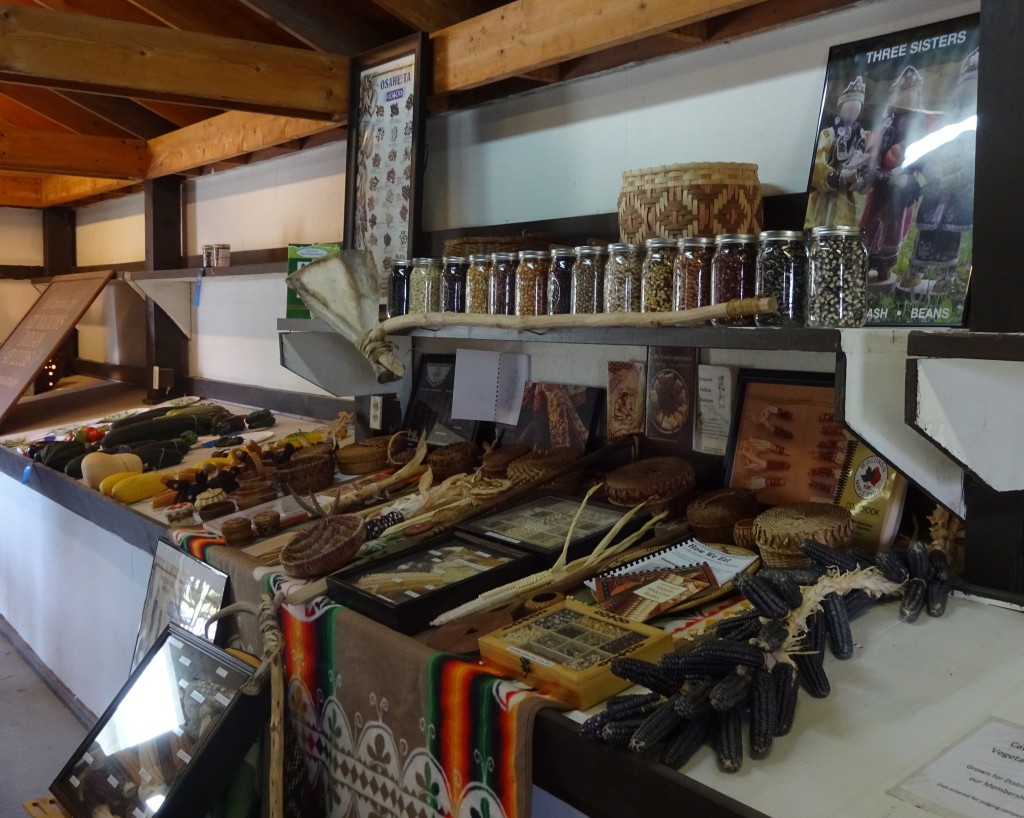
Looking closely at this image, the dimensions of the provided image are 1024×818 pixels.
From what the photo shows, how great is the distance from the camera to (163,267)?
391cm

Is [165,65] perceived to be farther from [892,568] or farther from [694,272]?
[892,568]

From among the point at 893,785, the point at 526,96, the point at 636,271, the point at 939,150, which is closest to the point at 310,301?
the point at 526,96

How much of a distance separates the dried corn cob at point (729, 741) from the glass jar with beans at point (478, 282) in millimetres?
981

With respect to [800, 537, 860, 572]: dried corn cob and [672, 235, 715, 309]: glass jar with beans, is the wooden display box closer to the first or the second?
[800, 537, 860, 572]: dried corn cob

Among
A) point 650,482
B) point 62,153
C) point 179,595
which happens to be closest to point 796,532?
point 650,482

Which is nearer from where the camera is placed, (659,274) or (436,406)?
(659,274)

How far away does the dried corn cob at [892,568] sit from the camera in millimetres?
1219

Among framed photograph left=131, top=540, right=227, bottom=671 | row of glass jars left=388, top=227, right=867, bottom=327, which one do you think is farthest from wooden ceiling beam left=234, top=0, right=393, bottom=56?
framed photograph left=131, top=540, right=227, bottom=671

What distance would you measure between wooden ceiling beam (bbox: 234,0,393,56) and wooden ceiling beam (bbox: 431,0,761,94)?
472 mm

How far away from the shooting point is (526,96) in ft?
7.06

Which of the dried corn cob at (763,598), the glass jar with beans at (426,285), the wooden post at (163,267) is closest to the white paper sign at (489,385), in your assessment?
the glass jar with beans at (426,285)

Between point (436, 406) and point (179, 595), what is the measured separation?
2.68 ft

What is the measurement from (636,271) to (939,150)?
1.67ft

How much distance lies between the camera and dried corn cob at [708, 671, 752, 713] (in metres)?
0.87
